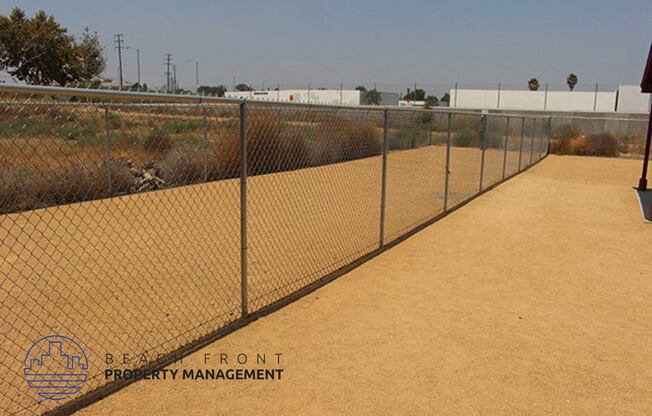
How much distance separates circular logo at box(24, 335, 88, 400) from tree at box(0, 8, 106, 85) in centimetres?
3622

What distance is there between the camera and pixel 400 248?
776 cm

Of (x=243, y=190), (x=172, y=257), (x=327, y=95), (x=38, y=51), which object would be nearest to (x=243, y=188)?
(x=243, y=190)

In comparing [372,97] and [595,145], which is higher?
[372,97]

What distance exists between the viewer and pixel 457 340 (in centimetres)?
468

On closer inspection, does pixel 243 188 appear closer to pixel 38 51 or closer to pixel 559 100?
pixel 38 51

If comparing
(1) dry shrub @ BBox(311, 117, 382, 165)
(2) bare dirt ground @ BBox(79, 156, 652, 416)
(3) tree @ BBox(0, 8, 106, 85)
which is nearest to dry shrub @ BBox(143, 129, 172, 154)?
(1) dry shrub @ BBox(311, 117, 382, 165)

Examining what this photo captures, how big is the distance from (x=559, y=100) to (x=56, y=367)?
53.4 metres

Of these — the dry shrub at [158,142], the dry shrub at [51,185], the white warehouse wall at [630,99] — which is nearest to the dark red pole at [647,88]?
the dry shrub at [158,142]

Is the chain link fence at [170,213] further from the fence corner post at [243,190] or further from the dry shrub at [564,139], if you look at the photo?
the dry shrub at [564,139]

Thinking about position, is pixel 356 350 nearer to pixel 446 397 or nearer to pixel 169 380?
pixel 446 397

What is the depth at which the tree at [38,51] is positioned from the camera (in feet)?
114

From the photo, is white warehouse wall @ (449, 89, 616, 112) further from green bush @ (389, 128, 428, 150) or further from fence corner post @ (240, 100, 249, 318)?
fence corner post @ (240, 100, 249, 318)

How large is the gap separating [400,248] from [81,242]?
4.64m

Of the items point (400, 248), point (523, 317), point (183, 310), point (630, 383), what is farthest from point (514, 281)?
point (183, 310)
